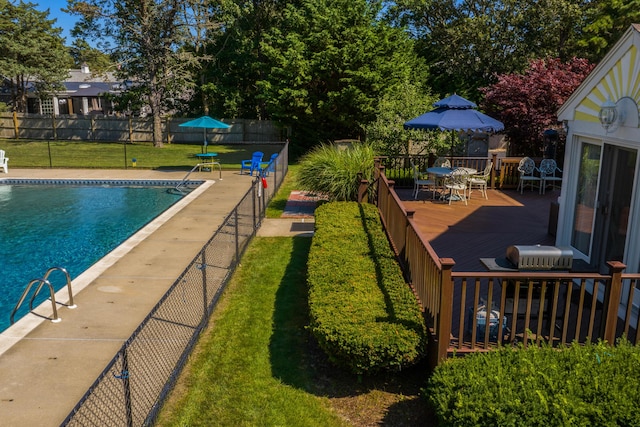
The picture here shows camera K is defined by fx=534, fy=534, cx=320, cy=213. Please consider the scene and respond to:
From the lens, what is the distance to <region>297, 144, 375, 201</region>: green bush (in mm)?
11562

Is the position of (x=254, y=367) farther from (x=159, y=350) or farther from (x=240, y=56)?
(x=240, y=56)

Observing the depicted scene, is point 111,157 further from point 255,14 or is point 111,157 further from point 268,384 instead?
point 268,384

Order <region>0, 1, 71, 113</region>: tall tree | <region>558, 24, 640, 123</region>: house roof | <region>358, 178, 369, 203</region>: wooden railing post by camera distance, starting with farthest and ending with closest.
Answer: <region>0, 1, 71, 113</region>: tall tree → <region>358, 178, 369, 203</region>: wooden railing post → <region>558, 24, 640, 123</region>: house roof

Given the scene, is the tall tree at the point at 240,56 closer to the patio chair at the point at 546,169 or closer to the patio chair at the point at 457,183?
the patio chair at the point at 546,169

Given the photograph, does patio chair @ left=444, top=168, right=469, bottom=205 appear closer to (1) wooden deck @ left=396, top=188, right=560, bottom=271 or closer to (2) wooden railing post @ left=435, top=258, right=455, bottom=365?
(1) wooden deck @ left=396, top=188, right=560, bottom=271

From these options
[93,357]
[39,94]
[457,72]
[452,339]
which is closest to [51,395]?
[93,357]

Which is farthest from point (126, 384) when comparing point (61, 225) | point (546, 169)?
point (546, 169)

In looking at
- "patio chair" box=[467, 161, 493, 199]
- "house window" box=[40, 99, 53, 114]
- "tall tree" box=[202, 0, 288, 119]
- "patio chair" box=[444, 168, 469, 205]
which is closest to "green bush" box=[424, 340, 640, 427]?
"patio chair" box=[444, 168, 469, 205]

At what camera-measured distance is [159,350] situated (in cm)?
580

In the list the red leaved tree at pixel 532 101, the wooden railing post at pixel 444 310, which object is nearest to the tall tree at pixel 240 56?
the red leaved tree at pixel 532 101

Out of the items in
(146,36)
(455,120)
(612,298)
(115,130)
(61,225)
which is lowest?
(61,225)

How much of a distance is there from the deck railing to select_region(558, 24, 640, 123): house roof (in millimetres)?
2301

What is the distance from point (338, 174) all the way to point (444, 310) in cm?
689

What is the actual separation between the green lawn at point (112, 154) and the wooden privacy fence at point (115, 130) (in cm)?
115
